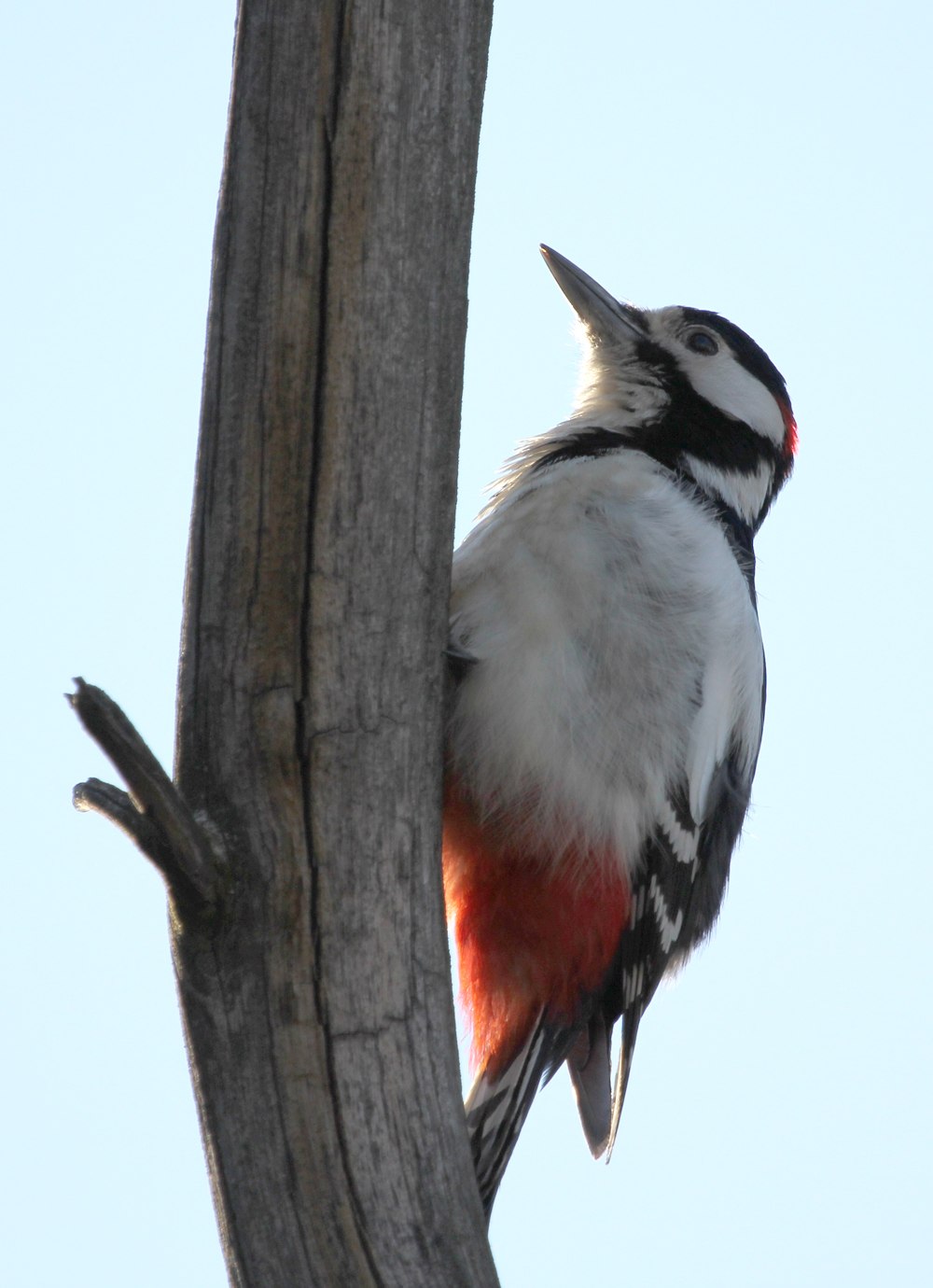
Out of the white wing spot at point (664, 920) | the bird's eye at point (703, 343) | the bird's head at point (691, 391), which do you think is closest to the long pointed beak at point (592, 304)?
the bird's head at point (691, 391)

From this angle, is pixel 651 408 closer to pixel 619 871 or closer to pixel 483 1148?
pixel 619 871

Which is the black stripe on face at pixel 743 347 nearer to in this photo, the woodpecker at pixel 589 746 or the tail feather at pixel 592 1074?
the woodpecker at pixel 589 746

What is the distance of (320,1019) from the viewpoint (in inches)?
89.3

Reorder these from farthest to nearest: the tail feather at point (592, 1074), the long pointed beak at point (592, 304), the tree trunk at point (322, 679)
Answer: the long pointed beak at point (592, 304) < the tail feather at point (592, 1074) < the tree trunk at point (322, 679)

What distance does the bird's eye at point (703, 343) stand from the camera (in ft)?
13.3

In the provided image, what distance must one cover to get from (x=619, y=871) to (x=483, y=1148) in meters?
0.66

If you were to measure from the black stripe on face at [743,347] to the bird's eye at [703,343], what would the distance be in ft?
0.10

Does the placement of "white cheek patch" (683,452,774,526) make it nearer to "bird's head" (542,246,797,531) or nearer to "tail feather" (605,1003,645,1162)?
"bird's head" (542,246,797,531)

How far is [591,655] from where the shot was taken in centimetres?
305

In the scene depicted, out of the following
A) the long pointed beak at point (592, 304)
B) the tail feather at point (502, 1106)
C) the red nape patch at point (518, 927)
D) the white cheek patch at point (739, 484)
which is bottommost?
the tail feather at point (502, 1106)

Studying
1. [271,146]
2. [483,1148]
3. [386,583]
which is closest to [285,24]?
[271,146]

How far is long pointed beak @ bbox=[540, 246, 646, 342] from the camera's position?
409 centimetres

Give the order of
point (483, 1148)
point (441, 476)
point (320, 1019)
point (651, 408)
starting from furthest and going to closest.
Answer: point (651, 408)
point (483, 1148)
point (441, 476)
point (320, 1019)

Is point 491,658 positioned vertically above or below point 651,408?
below
